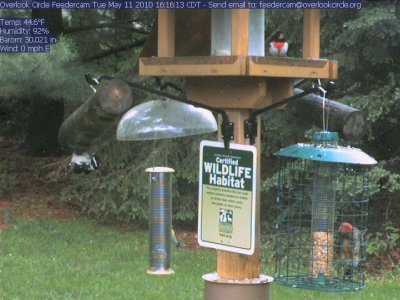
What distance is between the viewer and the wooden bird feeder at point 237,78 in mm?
2768

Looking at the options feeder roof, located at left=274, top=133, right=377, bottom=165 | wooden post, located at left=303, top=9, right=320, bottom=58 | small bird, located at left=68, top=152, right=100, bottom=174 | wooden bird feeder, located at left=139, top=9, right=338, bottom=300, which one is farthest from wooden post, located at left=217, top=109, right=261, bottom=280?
small bird, located at left=68, top=152, right=100, bottom=174

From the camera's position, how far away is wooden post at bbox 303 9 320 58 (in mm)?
3264

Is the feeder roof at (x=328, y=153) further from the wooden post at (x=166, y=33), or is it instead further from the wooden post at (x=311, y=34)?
the wooden post at (x=166, y=33)

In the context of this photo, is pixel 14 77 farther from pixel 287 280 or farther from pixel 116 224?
pixel 287 280

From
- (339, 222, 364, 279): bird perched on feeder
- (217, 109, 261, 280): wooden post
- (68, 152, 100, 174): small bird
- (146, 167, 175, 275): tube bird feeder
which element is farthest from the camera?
(68, 152, 100, 174): small bird

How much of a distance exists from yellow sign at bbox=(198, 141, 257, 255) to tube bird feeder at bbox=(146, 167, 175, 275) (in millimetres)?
475

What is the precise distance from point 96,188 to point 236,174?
22.2 feet

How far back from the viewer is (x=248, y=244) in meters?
2.83

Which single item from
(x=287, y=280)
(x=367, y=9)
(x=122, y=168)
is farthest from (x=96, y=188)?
(x=287, y=280)

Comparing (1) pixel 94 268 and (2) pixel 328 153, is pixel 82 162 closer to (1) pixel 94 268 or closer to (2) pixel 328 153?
(2) pixel 328 153

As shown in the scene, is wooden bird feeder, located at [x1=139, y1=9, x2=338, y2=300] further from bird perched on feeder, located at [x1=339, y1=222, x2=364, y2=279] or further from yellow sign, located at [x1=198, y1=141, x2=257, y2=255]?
bird perched on feeder, located at [x1=339, y1=222, x2=364, y2=279]

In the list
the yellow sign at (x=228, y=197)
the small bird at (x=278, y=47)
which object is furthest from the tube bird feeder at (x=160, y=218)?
the small bird at (x=278, y=47)

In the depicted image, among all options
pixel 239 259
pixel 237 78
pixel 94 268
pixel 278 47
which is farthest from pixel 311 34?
pixel 94 268

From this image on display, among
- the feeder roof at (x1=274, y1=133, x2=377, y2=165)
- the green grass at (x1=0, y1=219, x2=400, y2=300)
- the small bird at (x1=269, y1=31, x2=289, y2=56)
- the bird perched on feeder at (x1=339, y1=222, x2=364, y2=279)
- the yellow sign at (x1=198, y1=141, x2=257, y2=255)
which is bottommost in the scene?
the green grass at (x1=0, y1=219, x2=400, y2=300)
